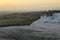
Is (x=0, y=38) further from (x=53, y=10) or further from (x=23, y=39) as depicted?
(x=53, y=10)

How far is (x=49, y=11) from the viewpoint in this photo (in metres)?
10.0

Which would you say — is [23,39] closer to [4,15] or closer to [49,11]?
[49,11]

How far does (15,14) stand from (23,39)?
7.47 meters

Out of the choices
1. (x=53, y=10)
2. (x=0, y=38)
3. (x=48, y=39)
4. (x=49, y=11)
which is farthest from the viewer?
(x=53, y=10)

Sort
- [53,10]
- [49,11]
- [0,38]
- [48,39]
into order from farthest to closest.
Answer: [53,10], [49,11], [0,38], [48,39]

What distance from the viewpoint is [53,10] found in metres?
10.8

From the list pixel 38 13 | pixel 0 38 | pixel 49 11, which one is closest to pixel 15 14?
pixel 38 13

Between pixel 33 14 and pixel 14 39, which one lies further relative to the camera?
pixel 33 14

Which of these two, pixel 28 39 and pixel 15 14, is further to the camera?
pixel 15 14

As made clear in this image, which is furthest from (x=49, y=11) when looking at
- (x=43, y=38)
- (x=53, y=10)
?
(x=43, y=38)

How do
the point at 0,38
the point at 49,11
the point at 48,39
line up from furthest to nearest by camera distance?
1. the point at 49,11
2. the point at 0,38
3. the point at 48,39

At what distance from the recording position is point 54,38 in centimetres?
386

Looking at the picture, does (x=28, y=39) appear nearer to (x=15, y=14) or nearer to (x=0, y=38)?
(x=0, y=38)

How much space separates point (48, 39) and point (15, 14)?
7.59m
